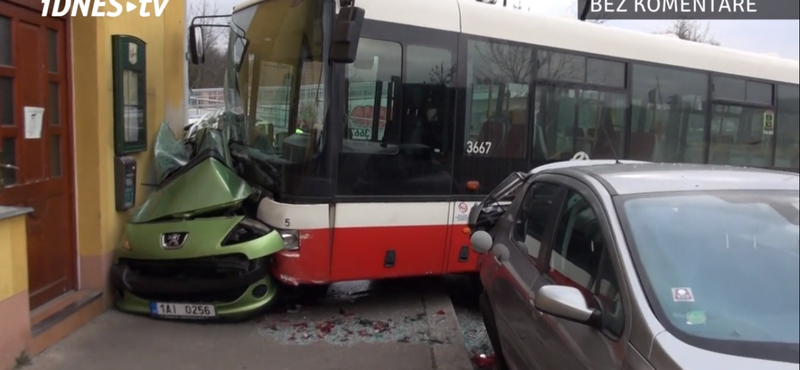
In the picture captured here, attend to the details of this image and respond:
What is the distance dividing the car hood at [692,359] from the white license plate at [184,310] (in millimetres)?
4080

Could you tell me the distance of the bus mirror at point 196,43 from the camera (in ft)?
23.1

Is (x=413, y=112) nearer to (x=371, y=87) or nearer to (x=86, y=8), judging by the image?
(x=371, y=87)

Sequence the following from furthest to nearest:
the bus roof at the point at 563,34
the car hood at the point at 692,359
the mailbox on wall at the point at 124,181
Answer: the mailbox on wall at the point at 124,181, the bus roof at the point at 563,34, the car hood at the point at 692,359

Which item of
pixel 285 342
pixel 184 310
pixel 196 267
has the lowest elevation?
pixel 285 342

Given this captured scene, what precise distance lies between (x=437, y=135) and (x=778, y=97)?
561 cm

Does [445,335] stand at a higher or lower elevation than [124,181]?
lower

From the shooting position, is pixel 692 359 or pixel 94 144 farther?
pixel 94 144

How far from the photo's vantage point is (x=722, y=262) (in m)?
2.79

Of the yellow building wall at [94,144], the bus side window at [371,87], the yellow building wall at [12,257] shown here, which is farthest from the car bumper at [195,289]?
the bus side window at [371,87]

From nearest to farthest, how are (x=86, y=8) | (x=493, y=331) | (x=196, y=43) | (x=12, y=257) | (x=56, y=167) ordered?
(x=12, y=257) → (x=493, y=331) → (x=56, y=167) → (x=86, y=8) → (x=196, y=43)

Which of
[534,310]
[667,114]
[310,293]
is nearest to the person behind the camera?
[534,310]

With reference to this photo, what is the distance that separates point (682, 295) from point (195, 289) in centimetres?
408

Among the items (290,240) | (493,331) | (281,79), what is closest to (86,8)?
(281,79)

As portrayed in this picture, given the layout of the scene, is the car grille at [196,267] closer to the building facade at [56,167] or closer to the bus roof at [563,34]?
the building facade at [56,167]
